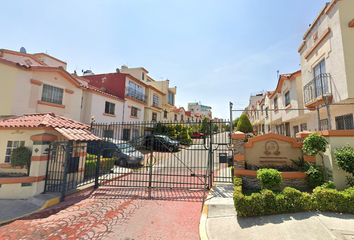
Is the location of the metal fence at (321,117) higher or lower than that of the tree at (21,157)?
higher

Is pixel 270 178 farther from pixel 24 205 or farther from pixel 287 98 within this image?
pixel 287 98

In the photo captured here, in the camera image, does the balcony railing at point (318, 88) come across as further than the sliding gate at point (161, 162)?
Yes

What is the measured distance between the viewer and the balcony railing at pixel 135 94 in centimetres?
1944

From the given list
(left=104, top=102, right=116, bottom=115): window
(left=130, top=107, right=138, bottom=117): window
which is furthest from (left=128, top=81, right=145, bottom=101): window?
(left=104, top=102, right=116, bottom=115): window

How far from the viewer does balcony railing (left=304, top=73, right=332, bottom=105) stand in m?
8.11

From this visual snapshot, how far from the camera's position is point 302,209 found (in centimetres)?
457

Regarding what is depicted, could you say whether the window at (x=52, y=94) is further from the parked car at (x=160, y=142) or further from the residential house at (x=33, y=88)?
the parked car at (x=160, y=142)

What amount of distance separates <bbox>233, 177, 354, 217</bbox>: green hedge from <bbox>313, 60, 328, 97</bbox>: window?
592 centimetres

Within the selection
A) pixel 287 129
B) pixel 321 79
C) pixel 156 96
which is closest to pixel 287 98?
pixel 287 129

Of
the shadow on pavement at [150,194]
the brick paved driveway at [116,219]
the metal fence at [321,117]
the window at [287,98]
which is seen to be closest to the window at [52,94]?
the shadow on pavement at [150,194]

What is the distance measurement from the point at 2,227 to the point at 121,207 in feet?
9.90

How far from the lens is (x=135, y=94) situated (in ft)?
68.4

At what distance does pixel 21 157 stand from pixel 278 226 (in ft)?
28.8

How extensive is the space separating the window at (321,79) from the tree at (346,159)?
429cm
